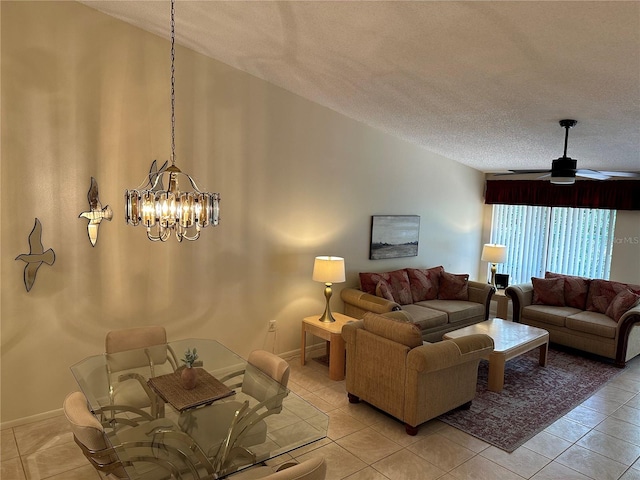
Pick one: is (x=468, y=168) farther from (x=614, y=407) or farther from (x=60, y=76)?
(x=60, y=76)

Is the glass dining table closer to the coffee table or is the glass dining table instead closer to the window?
the coffee table

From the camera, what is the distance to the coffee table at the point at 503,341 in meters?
4.36

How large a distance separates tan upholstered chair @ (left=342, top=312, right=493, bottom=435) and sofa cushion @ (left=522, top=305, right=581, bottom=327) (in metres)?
2.36

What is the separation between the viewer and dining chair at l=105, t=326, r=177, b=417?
2.55 m

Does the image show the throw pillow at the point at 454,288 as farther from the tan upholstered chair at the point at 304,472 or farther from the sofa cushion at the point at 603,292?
the tan upholstered chair at the point at 304,472

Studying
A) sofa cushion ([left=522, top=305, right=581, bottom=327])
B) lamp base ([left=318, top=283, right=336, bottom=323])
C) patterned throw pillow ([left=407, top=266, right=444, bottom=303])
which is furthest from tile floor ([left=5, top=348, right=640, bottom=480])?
patterned throw pillow ([left=407, top=266, right=444, bottom=303])

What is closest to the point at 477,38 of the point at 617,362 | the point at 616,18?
the point at 616,18

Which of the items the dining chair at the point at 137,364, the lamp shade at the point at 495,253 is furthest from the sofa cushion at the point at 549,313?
the dining chair at the point at 137,364

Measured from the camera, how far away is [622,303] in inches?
208

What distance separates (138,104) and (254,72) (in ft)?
3.89

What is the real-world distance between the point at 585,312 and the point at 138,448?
222 inches

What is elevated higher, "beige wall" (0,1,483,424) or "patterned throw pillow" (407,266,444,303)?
"beige wall" (0,1,483,424)

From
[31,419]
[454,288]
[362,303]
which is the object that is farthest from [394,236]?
[31,419]

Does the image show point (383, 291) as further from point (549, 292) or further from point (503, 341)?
point (549, 292)
